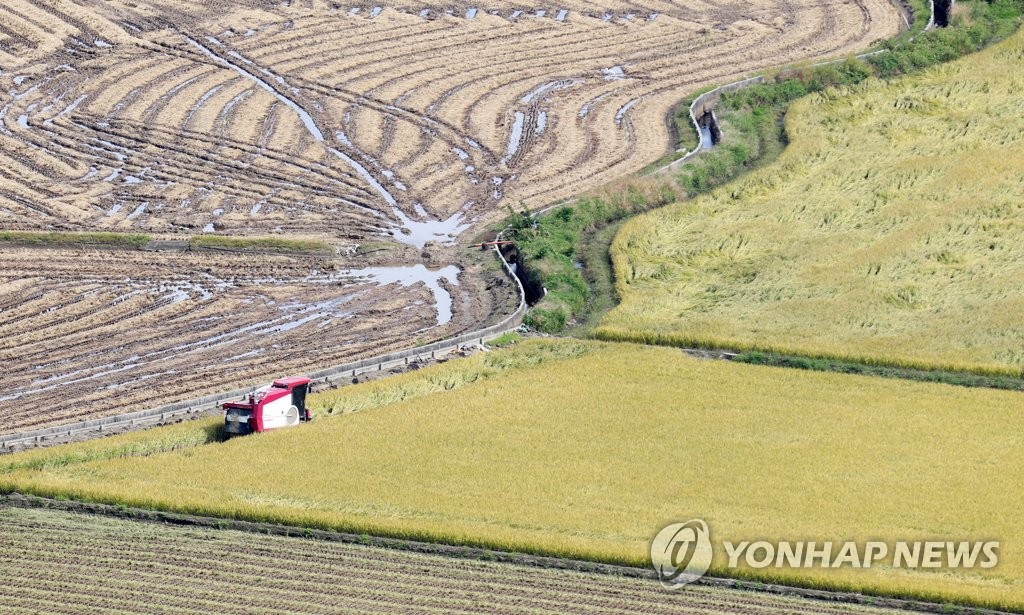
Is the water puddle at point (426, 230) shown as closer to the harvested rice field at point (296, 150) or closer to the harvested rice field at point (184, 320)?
the harvested rice field at point (296, 150)

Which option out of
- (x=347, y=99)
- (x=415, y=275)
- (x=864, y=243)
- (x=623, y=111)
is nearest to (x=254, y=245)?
(x=415, y=275)

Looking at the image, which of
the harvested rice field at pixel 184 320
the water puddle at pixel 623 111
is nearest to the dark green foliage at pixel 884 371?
the harvested rice field at pixel 184 320

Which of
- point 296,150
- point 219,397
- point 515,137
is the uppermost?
point 296,150

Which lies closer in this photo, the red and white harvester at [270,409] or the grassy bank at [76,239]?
the red and white harvester at [270,409]

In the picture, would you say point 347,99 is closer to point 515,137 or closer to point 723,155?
point 515,137

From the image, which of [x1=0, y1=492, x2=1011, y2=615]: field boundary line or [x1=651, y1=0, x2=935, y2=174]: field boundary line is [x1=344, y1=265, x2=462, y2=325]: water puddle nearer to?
[x1=651, y1=0, x2=935, y2=174]: field boundary line

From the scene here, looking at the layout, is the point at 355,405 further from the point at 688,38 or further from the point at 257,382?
the point at 688,38

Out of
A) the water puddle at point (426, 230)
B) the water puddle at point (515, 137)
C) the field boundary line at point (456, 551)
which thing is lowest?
the field boundary line at point (456, 551)

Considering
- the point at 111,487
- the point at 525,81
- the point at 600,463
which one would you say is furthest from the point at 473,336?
the point at 525,81
